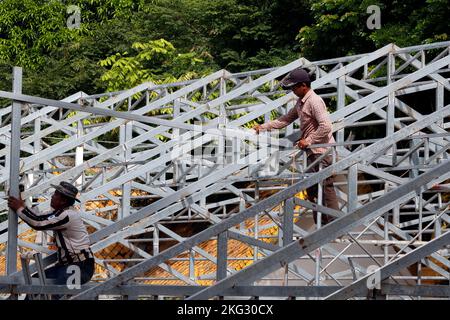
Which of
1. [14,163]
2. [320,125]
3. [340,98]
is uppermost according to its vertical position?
[340,98]

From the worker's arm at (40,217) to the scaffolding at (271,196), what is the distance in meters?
0.13

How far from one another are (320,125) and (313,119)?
0.15m

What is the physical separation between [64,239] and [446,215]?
19.2 feet

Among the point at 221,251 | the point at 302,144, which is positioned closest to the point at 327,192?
the point at 302,144

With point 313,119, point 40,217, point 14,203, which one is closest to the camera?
point 14,203

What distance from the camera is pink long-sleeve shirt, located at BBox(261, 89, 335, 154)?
13.8m

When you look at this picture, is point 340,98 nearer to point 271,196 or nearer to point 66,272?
point 271,196

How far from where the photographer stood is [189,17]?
30.8 metres

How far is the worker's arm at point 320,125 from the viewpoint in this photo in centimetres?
1378

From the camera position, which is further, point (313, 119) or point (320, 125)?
point (313, 119)

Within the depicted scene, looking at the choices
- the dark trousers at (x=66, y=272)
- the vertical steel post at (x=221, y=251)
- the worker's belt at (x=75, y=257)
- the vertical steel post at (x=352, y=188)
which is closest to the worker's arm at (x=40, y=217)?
the worker's belt at (x=75, y=257)

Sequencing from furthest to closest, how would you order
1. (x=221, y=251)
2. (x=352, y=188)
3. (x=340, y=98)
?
(x=340, y=98) < (x=352, y=188) < (x=221, y=251)

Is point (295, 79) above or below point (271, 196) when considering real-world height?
above

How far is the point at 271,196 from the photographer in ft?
40.1
